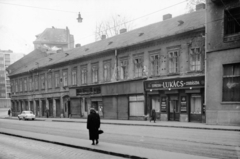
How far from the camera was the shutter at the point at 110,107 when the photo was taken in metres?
29.8

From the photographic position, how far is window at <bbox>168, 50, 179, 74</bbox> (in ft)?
77.1

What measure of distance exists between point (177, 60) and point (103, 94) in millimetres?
11351

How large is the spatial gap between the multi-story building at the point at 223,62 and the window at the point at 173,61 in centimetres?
401

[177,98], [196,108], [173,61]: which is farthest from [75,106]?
[196,108]

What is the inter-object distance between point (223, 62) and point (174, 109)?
6.76m

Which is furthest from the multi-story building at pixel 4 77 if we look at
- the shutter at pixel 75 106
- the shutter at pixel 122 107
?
the shutter at pixel 122 107

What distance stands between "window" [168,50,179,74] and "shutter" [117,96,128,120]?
6.81 metres

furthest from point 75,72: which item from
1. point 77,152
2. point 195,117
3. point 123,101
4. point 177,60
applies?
point 77,152

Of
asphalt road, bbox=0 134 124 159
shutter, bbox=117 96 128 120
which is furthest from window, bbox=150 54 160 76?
asphalt road, bbox=0 134 124 159

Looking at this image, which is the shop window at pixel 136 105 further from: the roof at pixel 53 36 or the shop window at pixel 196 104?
the roof at pixel 53 36

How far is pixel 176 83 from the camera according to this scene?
2283 cm

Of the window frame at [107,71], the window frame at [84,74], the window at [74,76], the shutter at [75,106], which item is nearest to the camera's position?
the window frame at [107,71]

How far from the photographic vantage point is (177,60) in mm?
23344

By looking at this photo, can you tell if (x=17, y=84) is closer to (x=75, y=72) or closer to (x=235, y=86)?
(x=75, y=72)
